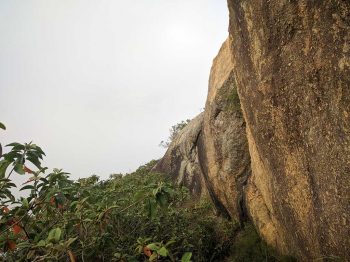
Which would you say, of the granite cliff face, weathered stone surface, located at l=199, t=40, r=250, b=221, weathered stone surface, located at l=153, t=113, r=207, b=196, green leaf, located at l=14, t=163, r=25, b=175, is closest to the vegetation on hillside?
green leaf, located at l=14, t=163, r=25, b=175

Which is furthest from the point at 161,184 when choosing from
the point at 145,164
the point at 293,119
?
the point at 145,164

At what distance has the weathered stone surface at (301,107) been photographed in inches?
177

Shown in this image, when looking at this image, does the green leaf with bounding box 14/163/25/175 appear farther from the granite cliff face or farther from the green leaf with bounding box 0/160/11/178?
the granite cliff face

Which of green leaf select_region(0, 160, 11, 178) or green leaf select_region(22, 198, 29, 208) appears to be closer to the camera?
green leaf select_region(0, 160, 11, 178)

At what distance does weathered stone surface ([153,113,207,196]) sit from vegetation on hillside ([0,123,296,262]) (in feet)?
10.4

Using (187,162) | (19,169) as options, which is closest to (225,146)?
(19,169)

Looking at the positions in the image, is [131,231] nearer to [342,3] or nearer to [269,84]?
[269,84]

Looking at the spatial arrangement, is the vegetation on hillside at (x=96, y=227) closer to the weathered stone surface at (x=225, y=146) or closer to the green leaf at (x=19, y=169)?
the green leaf at (x=19, y=169)

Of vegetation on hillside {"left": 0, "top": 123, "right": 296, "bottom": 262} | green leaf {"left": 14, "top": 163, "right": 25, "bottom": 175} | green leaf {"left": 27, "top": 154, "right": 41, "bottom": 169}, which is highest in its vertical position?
green leaf {"left": 27, "top": 154, "right": 41, "bottom": 169}

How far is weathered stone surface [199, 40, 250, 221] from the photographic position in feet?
32.7

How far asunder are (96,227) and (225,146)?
5.01 meters

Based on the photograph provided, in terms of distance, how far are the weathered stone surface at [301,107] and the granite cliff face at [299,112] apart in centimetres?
1

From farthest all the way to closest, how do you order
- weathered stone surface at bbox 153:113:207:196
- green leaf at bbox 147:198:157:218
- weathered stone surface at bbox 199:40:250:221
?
1. weathered stone surface at bbox 153:113:207:196
2. weathered stone surface at bbox 199:40:250:221
3. green leaf at bbox 147:198:157:218

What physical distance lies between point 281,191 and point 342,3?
11.2ft
